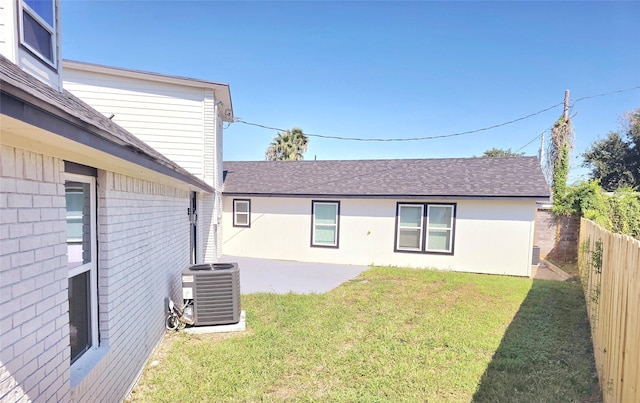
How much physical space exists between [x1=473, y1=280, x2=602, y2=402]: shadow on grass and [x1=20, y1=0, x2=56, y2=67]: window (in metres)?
5.35

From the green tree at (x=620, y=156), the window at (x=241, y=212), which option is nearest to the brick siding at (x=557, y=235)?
the window at (x=241, y=212)

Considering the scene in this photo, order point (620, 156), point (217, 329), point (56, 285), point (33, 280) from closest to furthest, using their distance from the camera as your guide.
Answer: point (33, 280) → point (56, 285) → point (217, 329) → point (620, 156)

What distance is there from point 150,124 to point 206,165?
6.42 feet

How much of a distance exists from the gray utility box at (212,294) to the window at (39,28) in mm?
3352

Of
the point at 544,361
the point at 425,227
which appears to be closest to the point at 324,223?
the point at 425,227

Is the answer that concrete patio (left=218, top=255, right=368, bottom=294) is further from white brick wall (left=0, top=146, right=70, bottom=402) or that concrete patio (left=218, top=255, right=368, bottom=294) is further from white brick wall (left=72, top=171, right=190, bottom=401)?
white brick wall (left=0, top=146, right=70, bottom=402)

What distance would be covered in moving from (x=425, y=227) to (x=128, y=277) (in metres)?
9.04

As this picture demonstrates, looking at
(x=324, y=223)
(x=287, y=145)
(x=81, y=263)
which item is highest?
(x=287, y=145)

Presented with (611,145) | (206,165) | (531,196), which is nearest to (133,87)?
(206,165)

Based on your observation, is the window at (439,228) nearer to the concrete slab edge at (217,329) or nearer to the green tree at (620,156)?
the concrete slab edge at (217,329)

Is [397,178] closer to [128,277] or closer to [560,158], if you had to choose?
[560,158]

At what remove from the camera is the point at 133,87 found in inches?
362

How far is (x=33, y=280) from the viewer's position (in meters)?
1.93

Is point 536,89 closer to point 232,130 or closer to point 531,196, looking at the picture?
point 531,196
